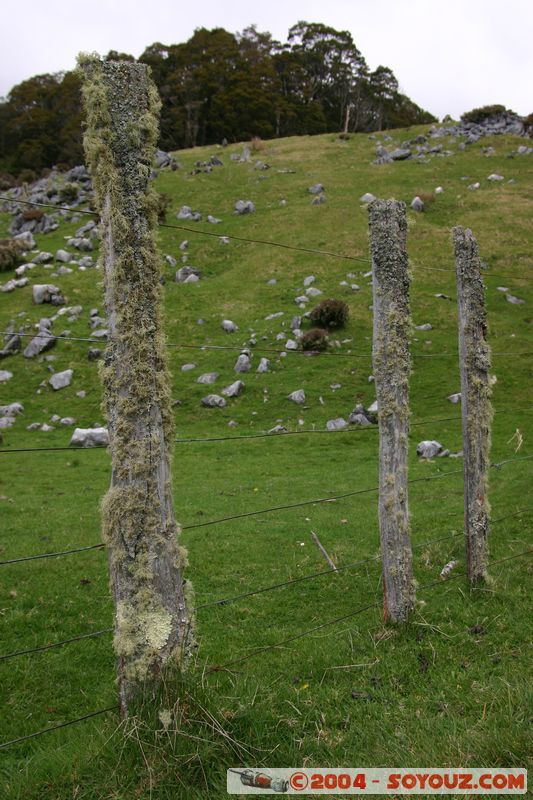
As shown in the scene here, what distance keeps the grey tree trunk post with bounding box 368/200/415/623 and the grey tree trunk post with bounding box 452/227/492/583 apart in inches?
61.4

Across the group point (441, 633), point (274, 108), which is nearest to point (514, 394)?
point (441, 633)

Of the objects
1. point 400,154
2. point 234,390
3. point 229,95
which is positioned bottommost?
point 234,390

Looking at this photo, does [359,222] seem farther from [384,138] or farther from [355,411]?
[384,138]

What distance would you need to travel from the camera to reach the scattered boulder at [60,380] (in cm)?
2381

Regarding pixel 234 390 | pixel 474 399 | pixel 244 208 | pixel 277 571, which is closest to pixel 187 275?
pixel 244 208

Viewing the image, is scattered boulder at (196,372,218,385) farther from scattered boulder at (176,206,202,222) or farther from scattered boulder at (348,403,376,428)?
scattered boulder at (176,206,202,222)

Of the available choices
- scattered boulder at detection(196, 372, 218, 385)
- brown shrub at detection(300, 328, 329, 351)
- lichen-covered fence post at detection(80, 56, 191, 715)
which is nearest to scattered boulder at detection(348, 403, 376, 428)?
brown shrub at detection(300, 328, 329, 351)

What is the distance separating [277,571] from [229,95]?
7135cm

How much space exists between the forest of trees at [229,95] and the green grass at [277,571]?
142ft

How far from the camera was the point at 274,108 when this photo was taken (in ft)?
236

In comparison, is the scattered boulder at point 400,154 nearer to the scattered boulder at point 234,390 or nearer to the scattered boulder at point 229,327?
the scattered boulder at point 229,327

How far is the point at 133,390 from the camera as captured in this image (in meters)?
4.20

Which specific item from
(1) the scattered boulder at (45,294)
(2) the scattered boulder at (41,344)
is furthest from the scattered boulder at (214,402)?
(1) the scattered boulder at (45,294)

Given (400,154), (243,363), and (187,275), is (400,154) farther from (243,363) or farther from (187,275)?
(243,363)
